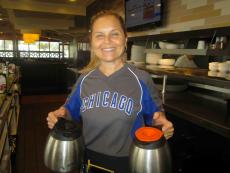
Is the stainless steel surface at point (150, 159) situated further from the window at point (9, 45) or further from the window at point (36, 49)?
the window at point (9, 45)

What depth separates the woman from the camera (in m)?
1.08

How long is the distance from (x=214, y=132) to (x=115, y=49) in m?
0.80

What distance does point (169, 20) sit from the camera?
115 inches

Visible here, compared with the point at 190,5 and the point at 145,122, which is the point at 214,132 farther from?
the point at 190,5

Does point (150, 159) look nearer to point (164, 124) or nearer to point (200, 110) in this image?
point (164, 124)

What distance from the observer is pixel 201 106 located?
1.87 metres

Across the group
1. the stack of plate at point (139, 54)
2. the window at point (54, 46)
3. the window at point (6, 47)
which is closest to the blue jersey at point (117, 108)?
the stack of plate at point (139, 54)

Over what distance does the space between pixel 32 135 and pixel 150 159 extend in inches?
129

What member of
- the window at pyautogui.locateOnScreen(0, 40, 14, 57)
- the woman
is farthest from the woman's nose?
the window at pyautogui.locateOnScreen(0, 40, 14, 57)

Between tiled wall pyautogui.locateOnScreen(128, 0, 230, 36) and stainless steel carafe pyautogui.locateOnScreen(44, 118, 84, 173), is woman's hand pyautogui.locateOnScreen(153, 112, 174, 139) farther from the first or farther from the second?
tiled wall pyautogui.locateOnScreen(128, 0, 230, 36)

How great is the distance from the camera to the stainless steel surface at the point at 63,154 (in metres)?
0.88

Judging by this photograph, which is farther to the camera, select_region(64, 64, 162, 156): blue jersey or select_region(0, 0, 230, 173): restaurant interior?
select_region(0, 0, 230, 173): restaurant interior

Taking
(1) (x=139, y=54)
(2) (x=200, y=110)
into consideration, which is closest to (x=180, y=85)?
(2) (x=200, y=110)

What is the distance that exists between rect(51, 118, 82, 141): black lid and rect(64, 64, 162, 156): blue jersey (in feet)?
0.65
